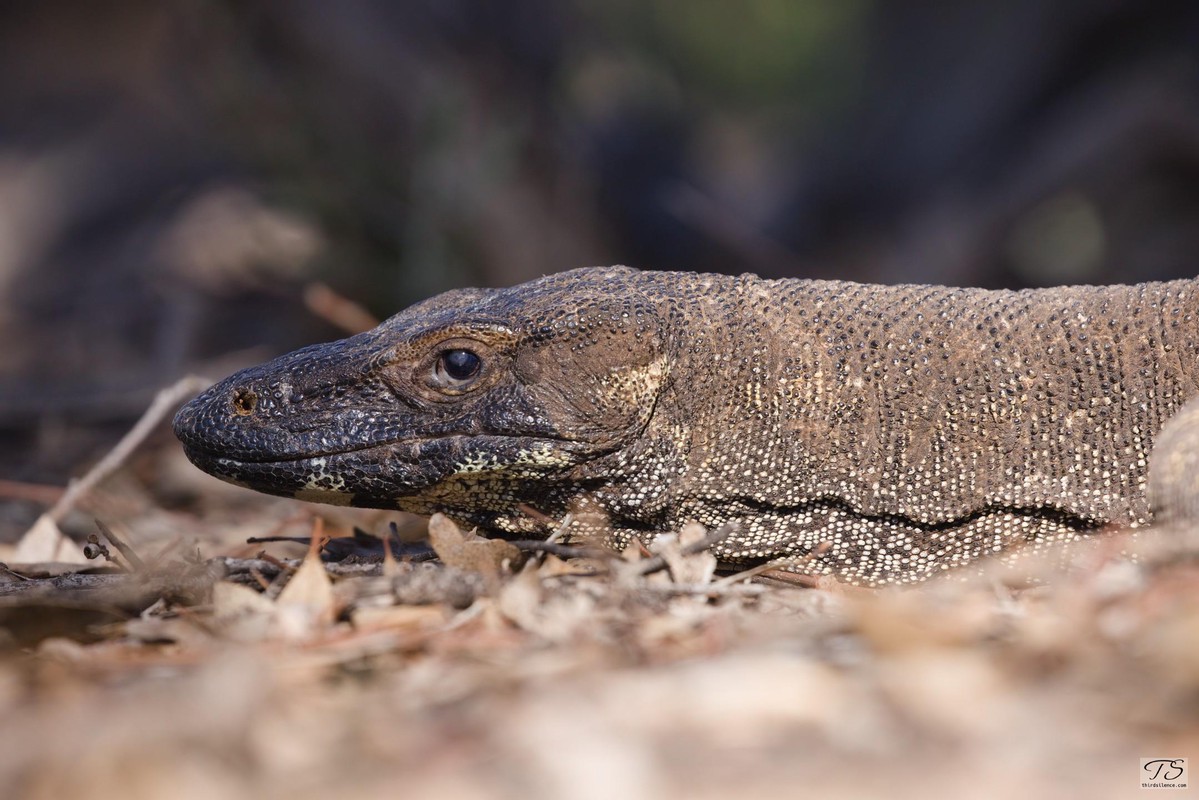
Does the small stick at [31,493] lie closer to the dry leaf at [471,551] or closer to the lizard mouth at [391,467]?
the lizard mouth at [391,467]

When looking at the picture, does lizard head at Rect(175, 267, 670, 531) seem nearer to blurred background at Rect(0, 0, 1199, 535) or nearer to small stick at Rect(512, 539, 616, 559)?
small stick at Rect(512, 539, 616, 559)

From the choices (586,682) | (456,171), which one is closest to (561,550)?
(586,682)

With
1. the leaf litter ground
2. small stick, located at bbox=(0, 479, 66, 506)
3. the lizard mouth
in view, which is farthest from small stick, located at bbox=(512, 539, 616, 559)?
small stick, located at bbox=(0, 479, 66, 506)

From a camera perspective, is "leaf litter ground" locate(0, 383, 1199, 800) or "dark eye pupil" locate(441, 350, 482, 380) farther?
"dark eye pupil" locate(441, 350, 482, 380)

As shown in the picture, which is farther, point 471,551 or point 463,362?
point 463,362

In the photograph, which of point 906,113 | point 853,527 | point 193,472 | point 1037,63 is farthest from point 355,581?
point 906,113

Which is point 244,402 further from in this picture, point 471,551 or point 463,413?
point 471,551

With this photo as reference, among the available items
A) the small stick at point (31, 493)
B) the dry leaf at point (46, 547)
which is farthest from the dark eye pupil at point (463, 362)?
the small stick at point (31, 493)
